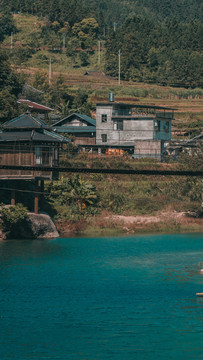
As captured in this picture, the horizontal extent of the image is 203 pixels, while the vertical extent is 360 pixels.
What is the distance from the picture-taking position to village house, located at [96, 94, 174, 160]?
90625 mm

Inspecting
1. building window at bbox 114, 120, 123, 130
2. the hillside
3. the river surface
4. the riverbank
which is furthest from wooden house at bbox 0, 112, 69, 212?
the hillside

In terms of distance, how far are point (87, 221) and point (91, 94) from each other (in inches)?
3171

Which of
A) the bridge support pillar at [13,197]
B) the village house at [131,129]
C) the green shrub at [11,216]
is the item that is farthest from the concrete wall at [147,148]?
the green shrub at [11,216]

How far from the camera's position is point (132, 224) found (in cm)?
5966

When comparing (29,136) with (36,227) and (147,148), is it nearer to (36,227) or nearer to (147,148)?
(36,227)

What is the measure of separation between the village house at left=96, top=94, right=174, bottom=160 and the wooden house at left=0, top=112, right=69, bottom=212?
1392 inches

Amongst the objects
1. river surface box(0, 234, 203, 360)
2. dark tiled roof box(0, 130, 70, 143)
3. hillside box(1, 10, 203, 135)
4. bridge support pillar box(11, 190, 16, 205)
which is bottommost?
river surface box(0, 234, 203, 360)

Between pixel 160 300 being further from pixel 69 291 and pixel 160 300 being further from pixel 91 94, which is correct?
pixel 91 94

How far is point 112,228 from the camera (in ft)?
193

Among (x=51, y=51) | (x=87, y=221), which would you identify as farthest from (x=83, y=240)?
(x=51, y=51)

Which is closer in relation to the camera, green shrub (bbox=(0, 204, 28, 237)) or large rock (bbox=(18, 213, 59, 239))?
green shrub (bbox=(0, 204, 28, 237))

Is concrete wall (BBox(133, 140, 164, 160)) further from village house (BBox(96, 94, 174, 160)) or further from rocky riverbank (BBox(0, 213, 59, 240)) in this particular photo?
rocky riverbank (BBox(0, 213, 59, 240))

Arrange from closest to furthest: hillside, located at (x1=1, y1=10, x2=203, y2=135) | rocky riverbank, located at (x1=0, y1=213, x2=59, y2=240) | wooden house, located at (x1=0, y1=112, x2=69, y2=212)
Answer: rocky riverbank, located at (x1=0, y1=213, x2=59, y2=240) → wooden house, located at (x1=0, y1=112, x2=69, y2=212) → hillside, located at (x1=1, y1=10, x2=203, y2=135)

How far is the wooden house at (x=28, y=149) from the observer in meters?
53.7
